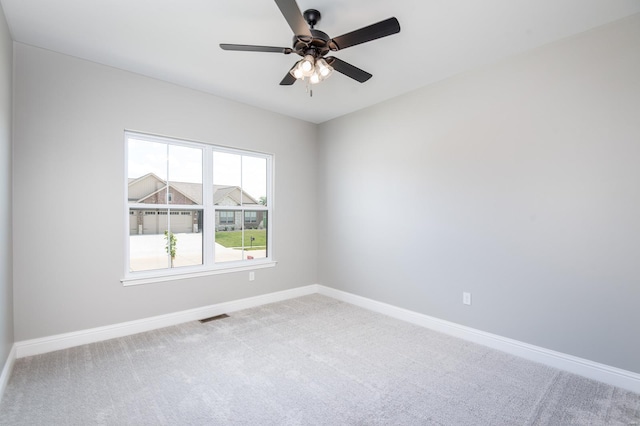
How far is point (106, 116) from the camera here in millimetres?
3076

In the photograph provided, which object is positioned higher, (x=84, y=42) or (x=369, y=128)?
(x=84, y=42)

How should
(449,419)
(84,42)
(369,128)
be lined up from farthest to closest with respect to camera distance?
(369,128)
(84,42)
(449,419)

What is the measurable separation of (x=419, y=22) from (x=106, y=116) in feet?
9.90

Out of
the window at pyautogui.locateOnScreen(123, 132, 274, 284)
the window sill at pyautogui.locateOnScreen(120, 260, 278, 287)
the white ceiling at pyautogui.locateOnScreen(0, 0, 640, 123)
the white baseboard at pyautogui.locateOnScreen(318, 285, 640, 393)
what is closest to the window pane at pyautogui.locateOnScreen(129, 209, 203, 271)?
the window at pyautogui.locateOnScreen(123, 132, 274, 284)

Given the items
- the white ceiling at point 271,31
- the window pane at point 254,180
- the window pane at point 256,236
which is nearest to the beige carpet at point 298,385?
the window pane at point 256,236

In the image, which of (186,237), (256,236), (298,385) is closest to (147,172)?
(186,237)

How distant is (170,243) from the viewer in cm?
358

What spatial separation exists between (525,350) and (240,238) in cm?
338

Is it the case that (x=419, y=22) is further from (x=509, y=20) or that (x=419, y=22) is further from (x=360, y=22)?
(x=509, y=20)

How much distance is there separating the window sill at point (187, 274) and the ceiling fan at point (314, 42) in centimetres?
249

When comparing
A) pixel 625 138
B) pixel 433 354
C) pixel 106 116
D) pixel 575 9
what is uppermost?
pixel 575 9

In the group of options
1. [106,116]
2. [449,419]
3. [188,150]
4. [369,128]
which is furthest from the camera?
[369,128]

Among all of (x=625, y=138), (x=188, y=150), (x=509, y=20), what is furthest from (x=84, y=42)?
(x=625, y=138)

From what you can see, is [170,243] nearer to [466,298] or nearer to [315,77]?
[315,77]
